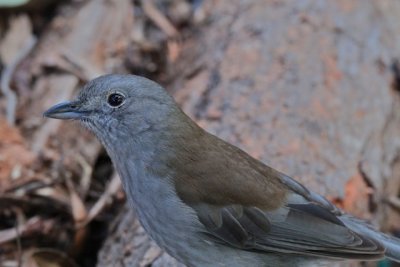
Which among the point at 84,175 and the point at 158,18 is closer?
the point at 84,175

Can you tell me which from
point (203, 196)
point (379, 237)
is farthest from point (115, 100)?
point (379, 237)

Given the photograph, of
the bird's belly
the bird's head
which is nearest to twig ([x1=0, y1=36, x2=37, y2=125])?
the bird's head

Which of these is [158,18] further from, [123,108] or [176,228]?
[176,228]

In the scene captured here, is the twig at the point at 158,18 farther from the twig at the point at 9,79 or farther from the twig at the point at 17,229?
the twig at the point at 17,229

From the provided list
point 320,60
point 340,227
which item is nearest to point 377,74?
point 320,60

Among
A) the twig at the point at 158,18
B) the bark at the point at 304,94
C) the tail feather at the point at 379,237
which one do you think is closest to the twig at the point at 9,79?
the twig at the point at 158,18

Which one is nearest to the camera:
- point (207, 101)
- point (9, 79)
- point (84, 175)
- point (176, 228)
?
point (176, 228)
